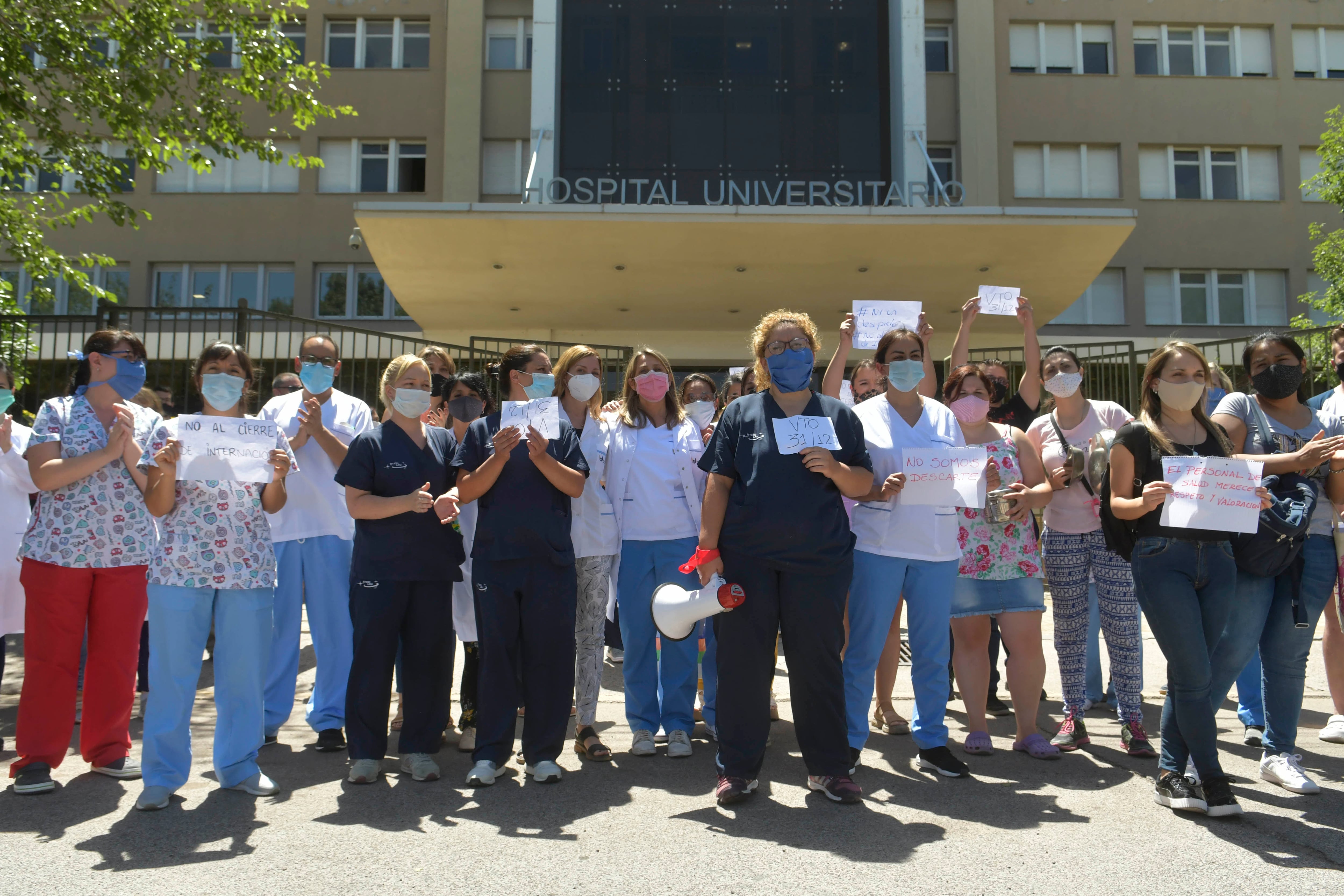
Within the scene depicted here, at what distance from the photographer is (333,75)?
25.3 meters

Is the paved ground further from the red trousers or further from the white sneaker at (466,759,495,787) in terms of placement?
the red trousers

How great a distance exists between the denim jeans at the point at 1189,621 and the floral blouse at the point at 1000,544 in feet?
3.17

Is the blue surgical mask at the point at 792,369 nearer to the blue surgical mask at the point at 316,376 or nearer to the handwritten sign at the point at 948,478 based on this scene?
the handwritten sign at the point at 948,478

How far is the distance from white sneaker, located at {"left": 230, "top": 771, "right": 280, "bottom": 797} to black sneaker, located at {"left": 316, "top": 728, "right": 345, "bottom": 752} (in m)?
0.78

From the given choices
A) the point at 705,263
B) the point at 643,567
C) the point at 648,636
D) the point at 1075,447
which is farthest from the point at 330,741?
the point at 705,263

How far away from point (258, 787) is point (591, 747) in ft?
5.32

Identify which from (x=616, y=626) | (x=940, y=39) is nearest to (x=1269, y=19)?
(x=940, y=39)

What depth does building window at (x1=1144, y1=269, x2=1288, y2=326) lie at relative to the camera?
25609 millimetres

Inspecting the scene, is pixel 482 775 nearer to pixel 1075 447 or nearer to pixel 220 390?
pixel 220 390

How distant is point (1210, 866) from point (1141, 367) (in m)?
11.5

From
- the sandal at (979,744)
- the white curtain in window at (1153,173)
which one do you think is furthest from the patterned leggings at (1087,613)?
the white curtain in window at (1153,173)

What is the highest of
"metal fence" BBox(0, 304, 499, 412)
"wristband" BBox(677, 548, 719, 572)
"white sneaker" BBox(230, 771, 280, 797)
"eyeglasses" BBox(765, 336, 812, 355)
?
"metal fence" BBox(0, 304, 499, 412)

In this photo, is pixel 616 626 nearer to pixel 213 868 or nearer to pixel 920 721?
pixel 920 721

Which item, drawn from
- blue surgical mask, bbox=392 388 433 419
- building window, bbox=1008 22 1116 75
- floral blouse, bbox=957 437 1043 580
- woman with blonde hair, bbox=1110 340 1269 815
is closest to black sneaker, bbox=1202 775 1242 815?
woman with blonde hair, bbox=1110 340 1269 815
